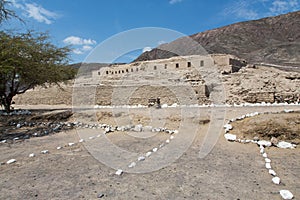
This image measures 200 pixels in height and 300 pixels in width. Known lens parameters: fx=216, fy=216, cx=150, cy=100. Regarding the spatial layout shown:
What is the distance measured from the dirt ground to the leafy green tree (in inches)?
225

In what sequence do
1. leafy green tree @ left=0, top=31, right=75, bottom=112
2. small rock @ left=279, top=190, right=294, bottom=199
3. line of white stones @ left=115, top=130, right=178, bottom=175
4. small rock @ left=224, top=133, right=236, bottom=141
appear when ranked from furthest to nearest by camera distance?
1. leafy green tree @ left=0, top=31, right=75, bottom=112
2. small rock @ left=224, top=133, right=236, bottom=141
3. line of white stones @ left=115, top=130, right=178, bottom=175
4. small rock @ left=279, top=190, right=294, bottom=199

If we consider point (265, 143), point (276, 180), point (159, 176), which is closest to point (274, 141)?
point (265, 143)

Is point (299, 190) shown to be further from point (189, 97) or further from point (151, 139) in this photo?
point (189, 97)

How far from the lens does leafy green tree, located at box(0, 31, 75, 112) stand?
971cm

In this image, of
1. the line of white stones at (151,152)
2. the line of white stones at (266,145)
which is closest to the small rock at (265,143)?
the line of white stones at (266,145)

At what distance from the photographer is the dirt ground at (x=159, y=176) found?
328 cm

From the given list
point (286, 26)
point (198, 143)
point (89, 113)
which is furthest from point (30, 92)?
point (286, 26)

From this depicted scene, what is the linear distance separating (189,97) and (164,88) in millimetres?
1706

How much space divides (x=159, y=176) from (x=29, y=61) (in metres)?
10.4

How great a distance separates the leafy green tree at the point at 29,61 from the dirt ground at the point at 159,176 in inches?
225

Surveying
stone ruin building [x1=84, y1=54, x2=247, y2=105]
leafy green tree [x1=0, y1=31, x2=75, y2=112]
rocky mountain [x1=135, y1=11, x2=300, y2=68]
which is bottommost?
stone ruin building [x1=84, y1=54, x2=247, y2=105]

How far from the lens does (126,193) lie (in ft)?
10.8

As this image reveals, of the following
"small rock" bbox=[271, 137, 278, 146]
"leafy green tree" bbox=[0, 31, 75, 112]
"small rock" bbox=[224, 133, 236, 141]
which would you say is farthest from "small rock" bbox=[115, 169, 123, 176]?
"leafy green tree" bbox=[0, 31, 75, 112]

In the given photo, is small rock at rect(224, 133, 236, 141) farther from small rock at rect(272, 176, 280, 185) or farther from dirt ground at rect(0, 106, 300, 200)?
small rock at rect(272, 176, 280, 185)
